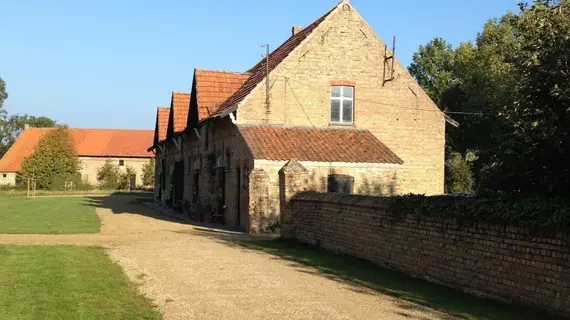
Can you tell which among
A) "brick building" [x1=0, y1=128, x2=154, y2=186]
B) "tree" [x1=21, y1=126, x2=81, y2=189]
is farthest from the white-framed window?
"brick building" [x1=0, y1=128, x2=154, y2=186]

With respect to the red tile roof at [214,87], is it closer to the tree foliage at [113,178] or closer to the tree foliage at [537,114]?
the tree foliage at [537,114]

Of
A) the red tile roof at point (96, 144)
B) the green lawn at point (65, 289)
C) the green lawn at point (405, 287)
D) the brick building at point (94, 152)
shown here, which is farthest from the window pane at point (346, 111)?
the red tile roof at point (96, 144)

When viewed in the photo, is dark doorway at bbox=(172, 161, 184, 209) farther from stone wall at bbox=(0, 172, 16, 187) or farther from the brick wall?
stone wall at bbox=(0, 172, 16, 187)

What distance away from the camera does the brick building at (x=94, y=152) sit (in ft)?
246

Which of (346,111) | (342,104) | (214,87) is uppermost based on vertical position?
(214,87)

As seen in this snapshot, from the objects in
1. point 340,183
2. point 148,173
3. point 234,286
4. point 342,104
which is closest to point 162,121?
point 342,104

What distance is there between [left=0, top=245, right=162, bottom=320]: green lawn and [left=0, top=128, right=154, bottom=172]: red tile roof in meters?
64.6

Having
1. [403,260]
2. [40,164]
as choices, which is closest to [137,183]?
[40,164]

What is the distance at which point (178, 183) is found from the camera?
37.5 metres

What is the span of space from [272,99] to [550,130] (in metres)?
16.1

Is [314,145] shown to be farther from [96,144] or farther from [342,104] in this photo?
[96,144]

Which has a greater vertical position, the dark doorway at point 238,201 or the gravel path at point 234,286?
the dark doorway at point 238,201

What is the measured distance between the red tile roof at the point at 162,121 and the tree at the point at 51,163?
79.9 feet

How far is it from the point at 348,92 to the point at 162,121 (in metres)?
21.6
